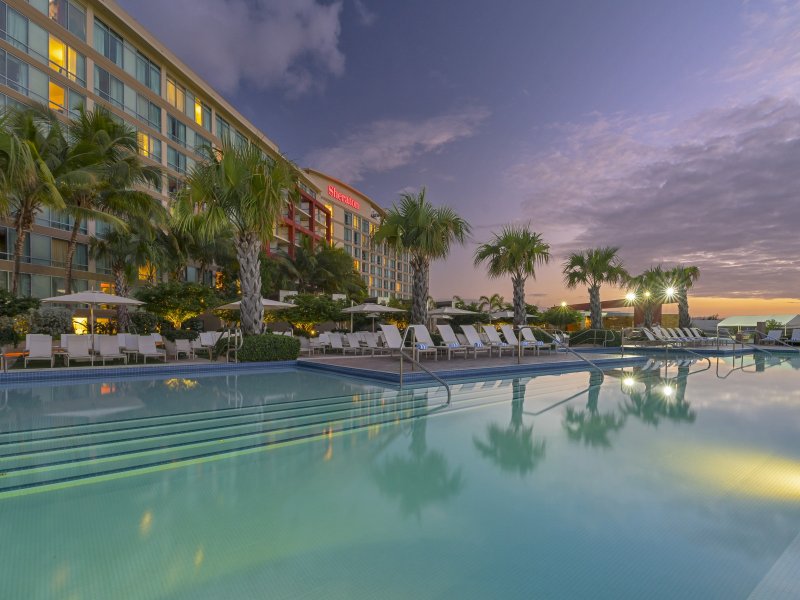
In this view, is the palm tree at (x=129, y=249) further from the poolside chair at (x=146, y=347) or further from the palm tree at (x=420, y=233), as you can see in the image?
the palm tree at (x=420, y=233)

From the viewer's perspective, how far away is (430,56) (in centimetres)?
2347

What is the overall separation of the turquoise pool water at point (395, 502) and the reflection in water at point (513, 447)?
0.12ft

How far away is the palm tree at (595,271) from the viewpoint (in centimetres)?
2230

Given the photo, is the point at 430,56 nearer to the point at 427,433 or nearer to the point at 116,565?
the point at 427,433

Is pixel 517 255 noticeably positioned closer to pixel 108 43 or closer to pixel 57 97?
pixel 57 97

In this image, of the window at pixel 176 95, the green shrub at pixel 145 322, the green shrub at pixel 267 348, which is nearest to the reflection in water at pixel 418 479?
the green shrub at pixel 267 348

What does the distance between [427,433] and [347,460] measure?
1476mm

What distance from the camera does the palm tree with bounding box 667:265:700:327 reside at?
27514 millimetres

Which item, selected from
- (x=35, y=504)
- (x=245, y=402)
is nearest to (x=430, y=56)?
(x=245, y=402)

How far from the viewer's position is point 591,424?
6.22 metres

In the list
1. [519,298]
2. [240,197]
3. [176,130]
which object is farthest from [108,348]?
[176,130]

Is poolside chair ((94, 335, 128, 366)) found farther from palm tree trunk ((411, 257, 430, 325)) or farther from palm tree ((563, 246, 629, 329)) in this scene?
palm tree ((563, 246, 629, 329))

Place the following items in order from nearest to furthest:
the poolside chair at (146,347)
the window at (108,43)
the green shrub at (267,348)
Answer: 1. the poolside chair at (146,347)
2. the green shrub at (267,348)
3. the window at (108,43)

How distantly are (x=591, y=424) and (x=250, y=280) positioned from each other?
33.2 feet
